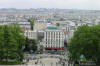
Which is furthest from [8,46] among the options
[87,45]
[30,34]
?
[30,34]

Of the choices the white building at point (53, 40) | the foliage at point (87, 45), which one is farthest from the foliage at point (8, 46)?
the white building at point (53, 40)

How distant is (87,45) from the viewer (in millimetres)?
17047

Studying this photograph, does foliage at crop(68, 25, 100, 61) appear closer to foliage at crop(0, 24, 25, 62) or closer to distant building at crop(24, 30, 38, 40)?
foliage at crop(0, 24, 25, 62)

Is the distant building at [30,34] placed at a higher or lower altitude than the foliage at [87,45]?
lower

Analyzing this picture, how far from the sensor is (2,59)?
18.9m

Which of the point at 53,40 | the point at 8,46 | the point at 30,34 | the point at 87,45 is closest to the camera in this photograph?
the point at 87,45

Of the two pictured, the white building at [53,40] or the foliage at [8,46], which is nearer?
the foliage at [8,46]

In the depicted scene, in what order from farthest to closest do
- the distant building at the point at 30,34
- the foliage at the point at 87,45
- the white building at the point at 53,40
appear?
the distant building at the point at 30,34
the white building at the point at 53,40
the foliage at the point at 87,45

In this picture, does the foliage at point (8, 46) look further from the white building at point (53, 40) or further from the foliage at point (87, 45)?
the white building at point (53, 40)

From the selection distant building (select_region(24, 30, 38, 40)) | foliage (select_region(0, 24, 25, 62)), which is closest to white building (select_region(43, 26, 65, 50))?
distant building (select_region(24, 30, 38, 40))

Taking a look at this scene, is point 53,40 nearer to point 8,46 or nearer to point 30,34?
point 30,34

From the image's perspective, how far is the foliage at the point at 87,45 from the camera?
16922 mm

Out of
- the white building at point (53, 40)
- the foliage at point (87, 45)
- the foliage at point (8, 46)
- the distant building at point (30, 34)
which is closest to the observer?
the foliage at point (87, 45)

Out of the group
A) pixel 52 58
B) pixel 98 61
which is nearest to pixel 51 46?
pixel 52 58
